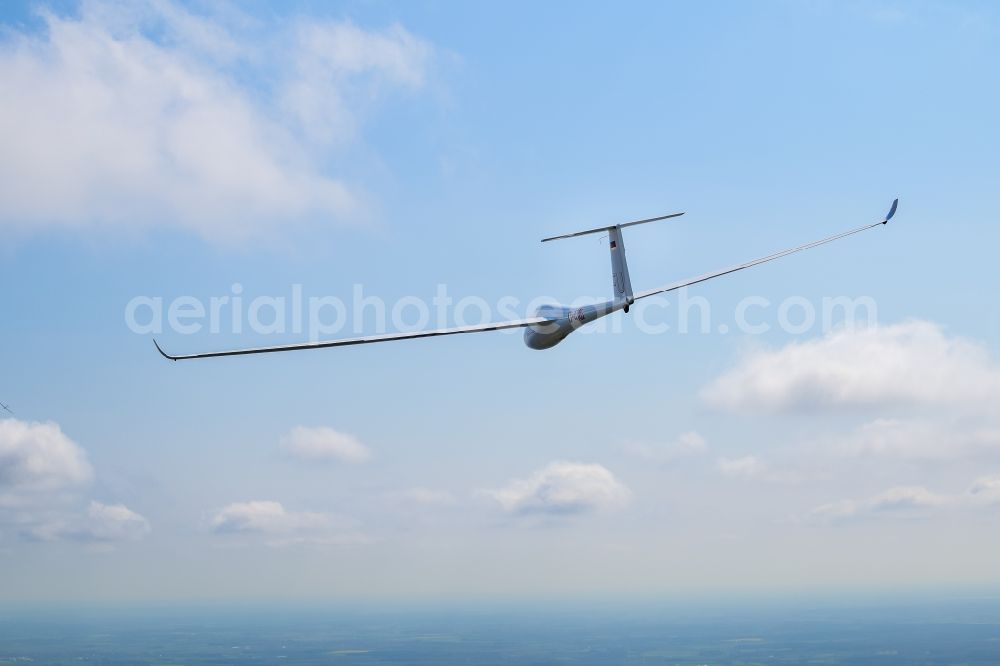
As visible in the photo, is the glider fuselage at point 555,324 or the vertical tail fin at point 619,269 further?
the vertical tail fin at point 619,269

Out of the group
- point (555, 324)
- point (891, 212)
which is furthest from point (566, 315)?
Answer: point (891, 212)

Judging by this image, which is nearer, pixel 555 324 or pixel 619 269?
pixel 555 324

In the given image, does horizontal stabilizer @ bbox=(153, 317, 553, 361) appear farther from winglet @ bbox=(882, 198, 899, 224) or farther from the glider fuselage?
winglet @ bbox=(882, 198, 899, 224)

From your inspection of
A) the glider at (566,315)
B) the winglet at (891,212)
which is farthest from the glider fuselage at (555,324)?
the winglet at (891,212)

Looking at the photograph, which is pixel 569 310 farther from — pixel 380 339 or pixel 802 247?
pixel 802 247

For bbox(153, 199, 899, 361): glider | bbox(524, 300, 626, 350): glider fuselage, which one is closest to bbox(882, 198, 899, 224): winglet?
bbox(153, 199, 899, 361): glider

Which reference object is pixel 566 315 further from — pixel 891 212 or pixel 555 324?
pixel 891 212

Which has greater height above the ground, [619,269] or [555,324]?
[619,269]

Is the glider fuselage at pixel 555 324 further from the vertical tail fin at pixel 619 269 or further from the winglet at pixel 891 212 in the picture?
the winglet at pixel 891 212
